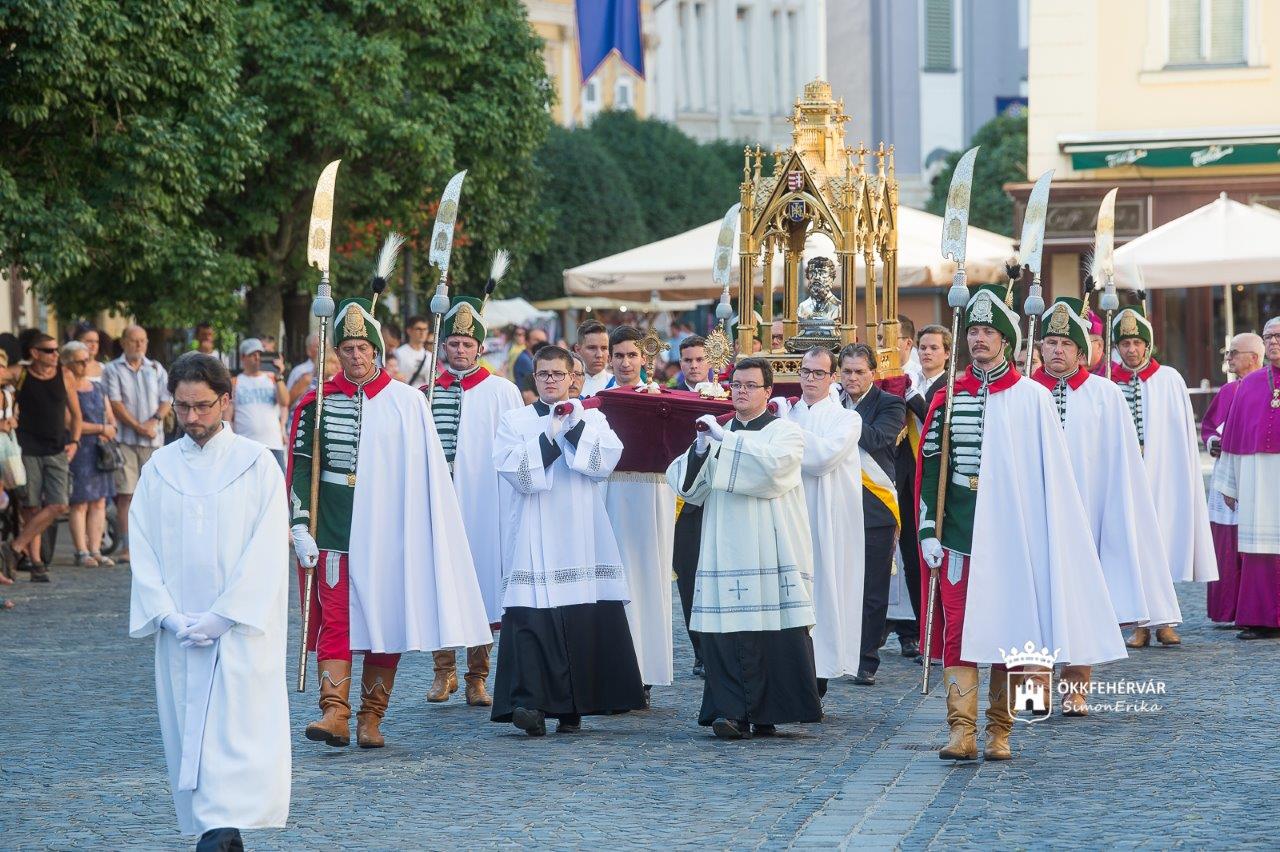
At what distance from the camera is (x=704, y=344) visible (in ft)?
40.1

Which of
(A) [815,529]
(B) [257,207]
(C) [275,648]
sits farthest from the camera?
(B) [257,207]

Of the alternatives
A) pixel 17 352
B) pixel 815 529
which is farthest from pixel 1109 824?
pixel 17 352

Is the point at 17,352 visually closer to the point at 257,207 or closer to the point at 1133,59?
the point at 257,207

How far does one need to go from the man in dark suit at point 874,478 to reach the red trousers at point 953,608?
7.77 ft

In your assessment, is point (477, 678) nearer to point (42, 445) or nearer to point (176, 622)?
point (176, 622)

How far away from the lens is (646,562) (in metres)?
10.8

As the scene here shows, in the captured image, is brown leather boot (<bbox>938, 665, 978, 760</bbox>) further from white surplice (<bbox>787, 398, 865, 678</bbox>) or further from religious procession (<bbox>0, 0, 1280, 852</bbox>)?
white surplice (<bbox>787, 398, 865, 678</bbox>)

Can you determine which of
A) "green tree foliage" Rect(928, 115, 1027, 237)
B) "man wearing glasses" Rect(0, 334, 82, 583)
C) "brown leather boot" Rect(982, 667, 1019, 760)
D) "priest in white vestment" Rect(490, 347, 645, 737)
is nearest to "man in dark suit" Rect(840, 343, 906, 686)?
"priest in white vestment" Rect(490, 347, 645, 737)

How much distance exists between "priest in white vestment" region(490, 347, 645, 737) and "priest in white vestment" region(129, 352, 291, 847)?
2.80 metres

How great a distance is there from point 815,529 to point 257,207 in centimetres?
1668

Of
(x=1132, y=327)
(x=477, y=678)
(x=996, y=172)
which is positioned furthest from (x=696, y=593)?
(x=996, y=172)

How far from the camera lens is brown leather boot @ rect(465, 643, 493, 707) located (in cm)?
1080

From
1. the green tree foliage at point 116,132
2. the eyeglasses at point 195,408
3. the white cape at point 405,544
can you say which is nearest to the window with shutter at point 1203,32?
the green tree foliage at point 116,132

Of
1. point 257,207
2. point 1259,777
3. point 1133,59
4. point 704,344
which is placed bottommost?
point 1259,777
